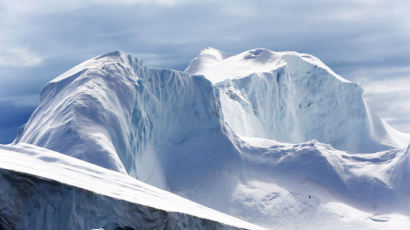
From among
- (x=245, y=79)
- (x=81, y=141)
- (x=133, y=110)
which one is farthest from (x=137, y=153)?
(x=245, y=79)

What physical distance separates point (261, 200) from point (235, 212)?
1.72 meters

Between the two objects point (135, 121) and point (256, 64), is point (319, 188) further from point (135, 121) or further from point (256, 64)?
point (256, 64)

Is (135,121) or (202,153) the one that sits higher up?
(135,121)

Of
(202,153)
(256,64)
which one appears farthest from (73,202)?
(256,64)

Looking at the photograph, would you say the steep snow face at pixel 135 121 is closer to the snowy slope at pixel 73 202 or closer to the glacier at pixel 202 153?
the glacier at pixel 202 153

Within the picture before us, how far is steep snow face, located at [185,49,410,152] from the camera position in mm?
51625

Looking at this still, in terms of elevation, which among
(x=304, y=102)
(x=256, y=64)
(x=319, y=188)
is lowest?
(x=319, y=188)

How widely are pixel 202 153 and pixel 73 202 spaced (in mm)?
26496

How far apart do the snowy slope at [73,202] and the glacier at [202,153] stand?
1542 cm

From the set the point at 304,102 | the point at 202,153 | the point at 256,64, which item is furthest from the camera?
the point at 304,102

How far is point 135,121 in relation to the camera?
37781 millimetres

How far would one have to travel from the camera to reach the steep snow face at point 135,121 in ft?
111

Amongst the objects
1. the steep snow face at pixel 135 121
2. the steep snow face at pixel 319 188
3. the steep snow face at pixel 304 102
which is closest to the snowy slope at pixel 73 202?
the steep snow face at pixel 135 121

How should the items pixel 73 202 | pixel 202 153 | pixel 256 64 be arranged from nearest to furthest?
pixel 73 202 < pixel 202 153 < pixel 256 64
